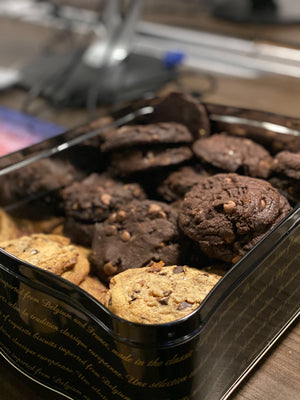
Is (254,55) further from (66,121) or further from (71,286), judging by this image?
(71,286)

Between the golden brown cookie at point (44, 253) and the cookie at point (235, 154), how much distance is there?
0.28 m

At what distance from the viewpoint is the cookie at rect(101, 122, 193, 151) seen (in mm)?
810

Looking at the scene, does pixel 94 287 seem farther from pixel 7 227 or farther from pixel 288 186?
pixel 288 186

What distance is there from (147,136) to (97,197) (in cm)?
14

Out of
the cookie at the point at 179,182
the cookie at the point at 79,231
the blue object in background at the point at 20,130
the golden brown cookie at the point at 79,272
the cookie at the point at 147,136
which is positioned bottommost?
the blue object in background at the point at 20,130

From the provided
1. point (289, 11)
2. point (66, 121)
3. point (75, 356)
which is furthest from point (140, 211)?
point (289, 11)

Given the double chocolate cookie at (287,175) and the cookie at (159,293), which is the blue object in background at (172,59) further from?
the cookie at (159,293)

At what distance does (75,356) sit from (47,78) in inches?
49.9

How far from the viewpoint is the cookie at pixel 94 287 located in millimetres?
608

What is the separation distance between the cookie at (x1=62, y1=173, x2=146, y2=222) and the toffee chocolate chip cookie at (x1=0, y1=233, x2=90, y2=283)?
86 millimetres

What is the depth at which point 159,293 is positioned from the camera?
0.53 metres

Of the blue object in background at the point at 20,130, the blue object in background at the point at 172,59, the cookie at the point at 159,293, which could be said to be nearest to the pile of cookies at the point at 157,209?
the cookie at the point at 159,293

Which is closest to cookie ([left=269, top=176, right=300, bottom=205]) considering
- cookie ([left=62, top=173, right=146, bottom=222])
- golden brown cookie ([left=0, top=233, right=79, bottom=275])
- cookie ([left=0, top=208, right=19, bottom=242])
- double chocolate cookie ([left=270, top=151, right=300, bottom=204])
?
double chocolate cookie ([left=270, top=151, right=300, bottom=204])

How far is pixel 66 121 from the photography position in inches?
57.2
